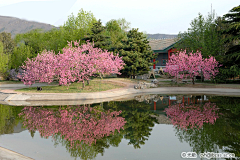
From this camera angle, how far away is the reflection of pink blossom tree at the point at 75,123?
469 inches

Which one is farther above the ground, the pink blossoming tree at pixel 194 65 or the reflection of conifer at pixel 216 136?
the pink blossoming tree at pixel 194 65

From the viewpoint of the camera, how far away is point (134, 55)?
3969 centimetres

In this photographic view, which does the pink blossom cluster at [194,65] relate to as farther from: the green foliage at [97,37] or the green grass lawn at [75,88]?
the green foliage at [97,37]

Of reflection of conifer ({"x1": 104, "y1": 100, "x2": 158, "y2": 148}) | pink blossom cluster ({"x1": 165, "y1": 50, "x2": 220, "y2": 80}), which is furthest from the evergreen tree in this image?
reflection of conifer ({"x1": 104, "y1": 100, "x2": 158, "y2": 148})

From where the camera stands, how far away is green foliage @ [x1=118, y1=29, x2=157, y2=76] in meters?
39.6

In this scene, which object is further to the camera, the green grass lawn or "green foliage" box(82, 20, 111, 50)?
"green foliage" box(82, 20, 111, 50)

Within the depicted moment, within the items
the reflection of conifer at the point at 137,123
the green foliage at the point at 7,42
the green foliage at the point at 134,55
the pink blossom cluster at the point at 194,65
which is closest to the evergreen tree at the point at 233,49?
the pink blossom cluster at the point at 194,65

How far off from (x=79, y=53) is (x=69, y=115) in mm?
14274

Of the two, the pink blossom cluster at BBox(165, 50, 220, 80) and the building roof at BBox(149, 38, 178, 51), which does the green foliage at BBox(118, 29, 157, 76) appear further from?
the building roof at BBox(149, 38, 178, 51)

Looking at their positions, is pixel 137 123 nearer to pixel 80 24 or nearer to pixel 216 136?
pixel 216 136

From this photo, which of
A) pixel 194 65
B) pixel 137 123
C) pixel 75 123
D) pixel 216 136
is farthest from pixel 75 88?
pixel 216 136

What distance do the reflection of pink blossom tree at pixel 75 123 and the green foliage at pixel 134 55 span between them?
21.6 meters

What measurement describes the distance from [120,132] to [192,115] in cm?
638

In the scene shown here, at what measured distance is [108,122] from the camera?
578 inches
